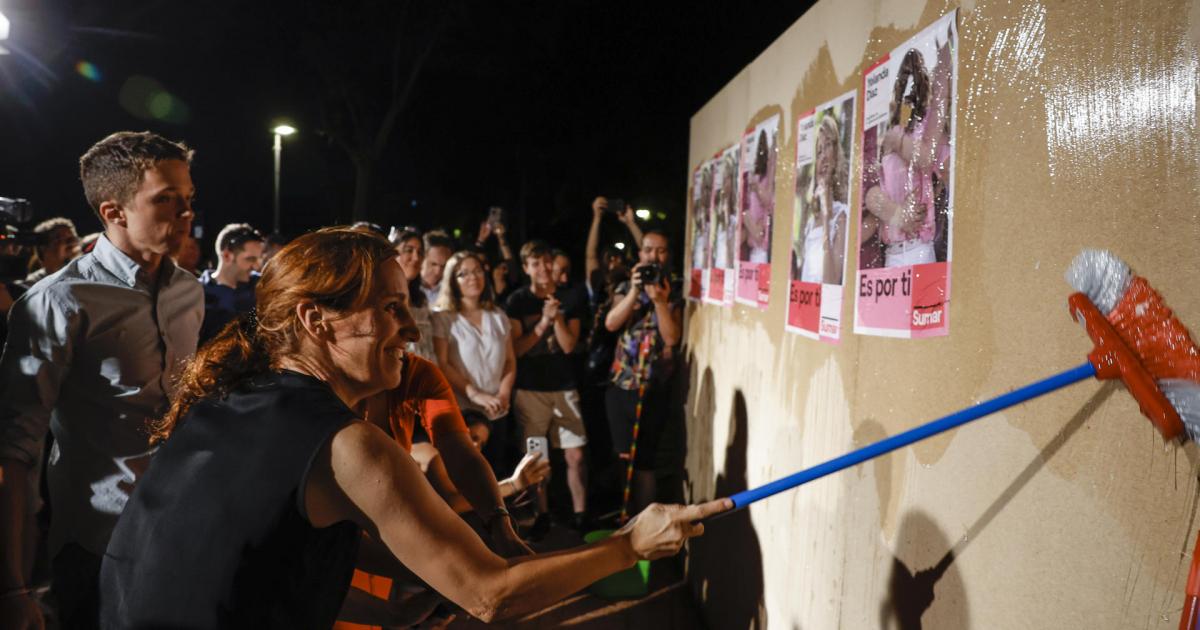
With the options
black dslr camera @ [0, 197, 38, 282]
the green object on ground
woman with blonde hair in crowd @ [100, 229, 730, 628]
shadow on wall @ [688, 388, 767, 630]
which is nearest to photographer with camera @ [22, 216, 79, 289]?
black dslr camera @ [0, 197, 38, 282]

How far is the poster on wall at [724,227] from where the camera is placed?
3965 millimetres

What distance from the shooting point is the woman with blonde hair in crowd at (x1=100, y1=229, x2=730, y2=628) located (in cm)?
133

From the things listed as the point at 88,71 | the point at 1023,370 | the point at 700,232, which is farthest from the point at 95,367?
the point at 88,71

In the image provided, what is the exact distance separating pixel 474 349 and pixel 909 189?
3320 mm

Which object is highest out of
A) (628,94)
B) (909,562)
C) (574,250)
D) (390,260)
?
(628,94)

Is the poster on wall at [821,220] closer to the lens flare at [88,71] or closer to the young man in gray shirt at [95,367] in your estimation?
the young man in gray shirt at [95,367]

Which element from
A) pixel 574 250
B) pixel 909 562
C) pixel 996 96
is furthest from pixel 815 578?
pixel 574 250

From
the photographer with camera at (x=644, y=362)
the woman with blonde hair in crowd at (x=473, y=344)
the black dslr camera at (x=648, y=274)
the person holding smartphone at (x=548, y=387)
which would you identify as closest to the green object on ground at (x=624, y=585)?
the photographer with camera at (x=644, y=362)

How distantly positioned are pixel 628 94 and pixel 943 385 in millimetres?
18024

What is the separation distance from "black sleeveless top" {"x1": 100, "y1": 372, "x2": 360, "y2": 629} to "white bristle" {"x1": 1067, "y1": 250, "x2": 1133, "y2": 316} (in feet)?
4.30

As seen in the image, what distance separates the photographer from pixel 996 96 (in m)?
1.65

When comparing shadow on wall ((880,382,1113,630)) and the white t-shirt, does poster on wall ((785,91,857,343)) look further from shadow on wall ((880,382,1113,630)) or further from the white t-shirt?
the white t-shirt

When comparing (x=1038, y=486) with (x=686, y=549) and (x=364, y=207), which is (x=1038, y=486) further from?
Answer: (x=364, y=207)

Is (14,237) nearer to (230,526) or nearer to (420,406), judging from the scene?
(420,406)
